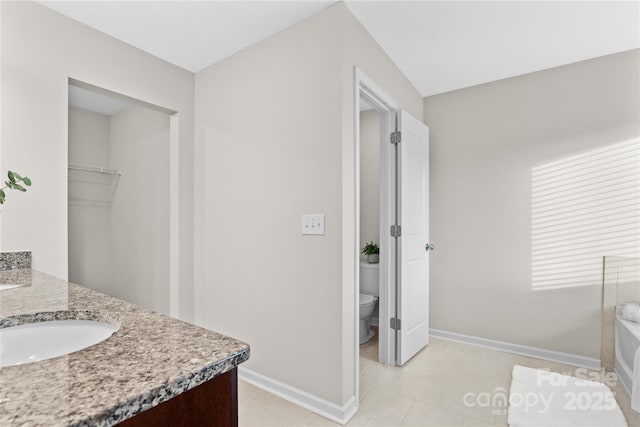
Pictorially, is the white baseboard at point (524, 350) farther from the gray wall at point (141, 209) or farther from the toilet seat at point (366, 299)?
the gray wall at point (141, 209)

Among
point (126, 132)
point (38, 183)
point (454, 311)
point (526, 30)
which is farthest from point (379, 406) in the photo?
point (126, 132)

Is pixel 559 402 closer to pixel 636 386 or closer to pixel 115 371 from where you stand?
pixel 636 386

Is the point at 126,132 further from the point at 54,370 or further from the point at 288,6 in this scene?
the point at 54,370

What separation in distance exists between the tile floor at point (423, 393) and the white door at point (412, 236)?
20cm

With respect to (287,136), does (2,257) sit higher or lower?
lower

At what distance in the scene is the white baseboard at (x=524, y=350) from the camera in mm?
2435

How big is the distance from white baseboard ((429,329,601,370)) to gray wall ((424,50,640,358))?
0.15 feet

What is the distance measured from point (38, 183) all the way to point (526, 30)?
3.16 meters

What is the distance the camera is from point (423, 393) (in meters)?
2.05

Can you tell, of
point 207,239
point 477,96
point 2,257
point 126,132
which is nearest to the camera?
point 2,257

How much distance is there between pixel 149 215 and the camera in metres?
3.10

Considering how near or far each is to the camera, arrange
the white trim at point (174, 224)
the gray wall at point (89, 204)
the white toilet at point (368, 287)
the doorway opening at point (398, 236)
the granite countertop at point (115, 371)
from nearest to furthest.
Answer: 1. the granite countertop at point (115, 371)
2. the doorway opening at point (398, 236)
3. the white trim at point (174, 224)
4. the white toilet at point (368, 287)
5. the gray wall at point (89, 204)

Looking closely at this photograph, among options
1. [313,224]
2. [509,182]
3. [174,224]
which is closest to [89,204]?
[174,224]

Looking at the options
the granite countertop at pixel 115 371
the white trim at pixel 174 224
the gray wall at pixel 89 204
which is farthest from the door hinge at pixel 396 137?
the gray wall at pixel 89 204
